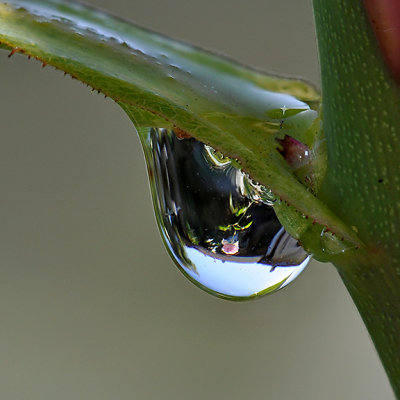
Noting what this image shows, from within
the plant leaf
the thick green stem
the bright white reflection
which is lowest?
the thick green stem

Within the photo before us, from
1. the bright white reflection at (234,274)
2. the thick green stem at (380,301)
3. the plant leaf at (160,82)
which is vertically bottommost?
the thick green stem at (380,301)

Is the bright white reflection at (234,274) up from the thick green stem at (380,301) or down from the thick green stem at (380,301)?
up
